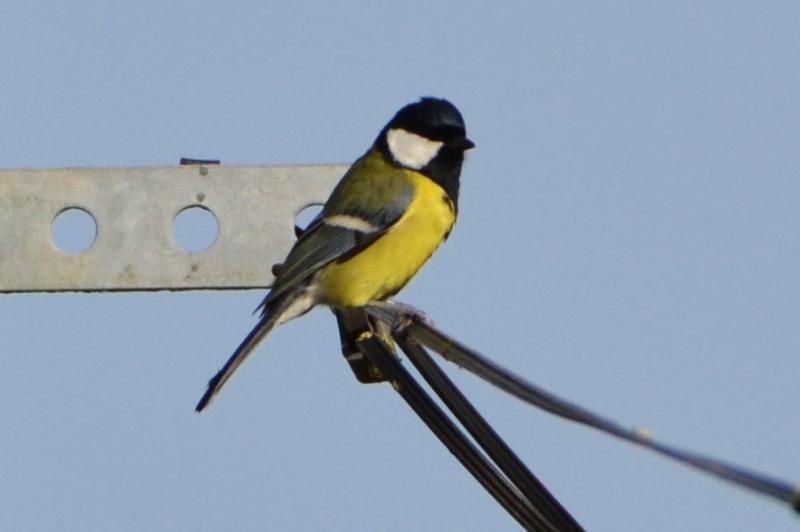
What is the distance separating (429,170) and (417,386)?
2.39 meters

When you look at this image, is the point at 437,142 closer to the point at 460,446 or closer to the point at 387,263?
the point at 387,263

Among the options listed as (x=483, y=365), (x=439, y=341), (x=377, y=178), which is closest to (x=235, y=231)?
(x=377, y=178)

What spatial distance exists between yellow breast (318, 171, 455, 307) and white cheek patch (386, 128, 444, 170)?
25cm

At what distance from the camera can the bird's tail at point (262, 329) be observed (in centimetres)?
414

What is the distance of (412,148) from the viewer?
5.20 meters

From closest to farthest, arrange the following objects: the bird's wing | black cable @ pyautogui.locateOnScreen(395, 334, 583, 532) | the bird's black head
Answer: black cable @ pyautogui.locateOnScreen(395, 334, 583, 532) → the bird's wing → the bird's black head

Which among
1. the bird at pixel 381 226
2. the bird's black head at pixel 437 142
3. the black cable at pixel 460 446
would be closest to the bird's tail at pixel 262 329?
the bird at pixel 381 226

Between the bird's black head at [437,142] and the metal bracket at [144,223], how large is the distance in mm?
765

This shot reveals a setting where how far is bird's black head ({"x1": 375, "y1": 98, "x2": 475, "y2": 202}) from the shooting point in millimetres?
5105

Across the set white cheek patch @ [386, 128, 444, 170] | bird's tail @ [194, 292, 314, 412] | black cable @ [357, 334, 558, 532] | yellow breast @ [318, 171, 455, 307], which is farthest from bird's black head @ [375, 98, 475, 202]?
black cable @ [357, 334, 558, 532]

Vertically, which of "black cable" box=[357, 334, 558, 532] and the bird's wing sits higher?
the bird's wing

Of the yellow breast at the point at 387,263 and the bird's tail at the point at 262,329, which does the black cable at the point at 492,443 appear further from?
the yellow breast at the point at 387,263

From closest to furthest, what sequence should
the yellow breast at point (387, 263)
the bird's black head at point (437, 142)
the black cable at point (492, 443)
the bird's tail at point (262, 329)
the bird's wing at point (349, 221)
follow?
the black cable at point (492, 443)
the bird's tail at point (262, 329)
the bird's wing at point (349, 221)
the yellow breast at point (387, 263)
the bird's black head at point (437, 142)

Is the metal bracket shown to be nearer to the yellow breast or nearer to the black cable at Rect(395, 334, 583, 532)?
the yellow breast
